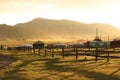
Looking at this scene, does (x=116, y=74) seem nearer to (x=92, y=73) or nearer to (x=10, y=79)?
(x=92, y=73)

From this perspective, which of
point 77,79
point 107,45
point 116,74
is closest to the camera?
point 77,79

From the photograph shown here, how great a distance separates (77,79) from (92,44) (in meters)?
60.2

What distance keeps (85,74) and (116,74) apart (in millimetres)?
2618

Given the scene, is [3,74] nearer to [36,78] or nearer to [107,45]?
[36,78]

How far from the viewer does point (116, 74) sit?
28.1 metres

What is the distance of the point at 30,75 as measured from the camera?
93.5ft

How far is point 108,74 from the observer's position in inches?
1110

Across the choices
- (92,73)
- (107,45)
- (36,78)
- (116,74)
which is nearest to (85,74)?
(92,73)

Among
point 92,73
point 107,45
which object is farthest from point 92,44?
point 92,73

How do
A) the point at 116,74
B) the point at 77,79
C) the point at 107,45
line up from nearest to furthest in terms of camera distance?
1. the point at 77,79
2. the point at 116,74
3. the point at 107,45

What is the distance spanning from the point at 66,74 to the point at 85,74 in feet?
5.32

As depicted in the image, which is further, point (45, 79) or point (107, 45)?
point (107, 45)

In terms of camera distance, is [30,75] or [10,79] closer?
[10,79]

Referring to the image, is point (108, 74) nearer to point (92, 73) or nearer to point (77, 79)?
point (92, 73)
